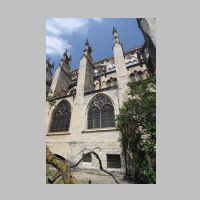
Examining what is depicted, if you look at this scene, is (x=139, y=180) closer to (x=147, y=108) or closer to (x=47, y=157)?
(x=147, y=108)

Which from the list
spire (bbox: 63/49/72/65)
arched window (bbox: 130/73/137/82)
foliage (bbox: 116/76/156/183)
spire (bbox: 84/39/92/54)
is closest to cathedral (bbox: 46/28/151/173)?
spire (bbox: 84/39/92/54)

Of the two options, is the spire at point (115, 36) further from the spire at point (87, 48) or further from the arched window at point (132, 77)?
the arched window at point (132, 77)

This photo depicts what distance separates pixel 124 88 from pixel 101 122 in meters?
3.10

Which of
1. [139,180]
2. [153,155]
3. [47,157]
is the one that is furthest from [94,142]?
[47,157]

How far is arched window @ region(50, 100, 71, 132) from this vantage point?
13820mm

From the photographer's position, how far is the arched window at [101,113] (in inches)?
460

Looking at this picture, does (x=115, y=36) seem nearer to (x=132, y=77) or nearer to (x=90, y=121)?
(x=132, y=77)

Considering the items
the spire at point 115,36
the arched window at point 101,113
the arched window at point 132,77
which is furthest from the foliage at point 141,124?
the arched window at point 132,77

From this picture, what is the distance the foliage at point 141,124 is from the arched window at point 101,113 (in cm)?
237

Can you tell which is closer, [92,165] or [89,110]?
[92,165]

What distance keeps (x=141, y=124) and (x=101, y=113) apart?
4504mm

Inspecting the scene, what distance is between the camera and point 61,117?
14.4 m

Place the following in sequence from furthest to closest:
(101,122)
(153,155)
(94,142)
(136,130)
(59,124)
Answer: (59,124) < (101,122) < (94,142) < (136,130) < (153,155)

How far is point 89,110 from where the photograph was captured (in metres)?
13.0
